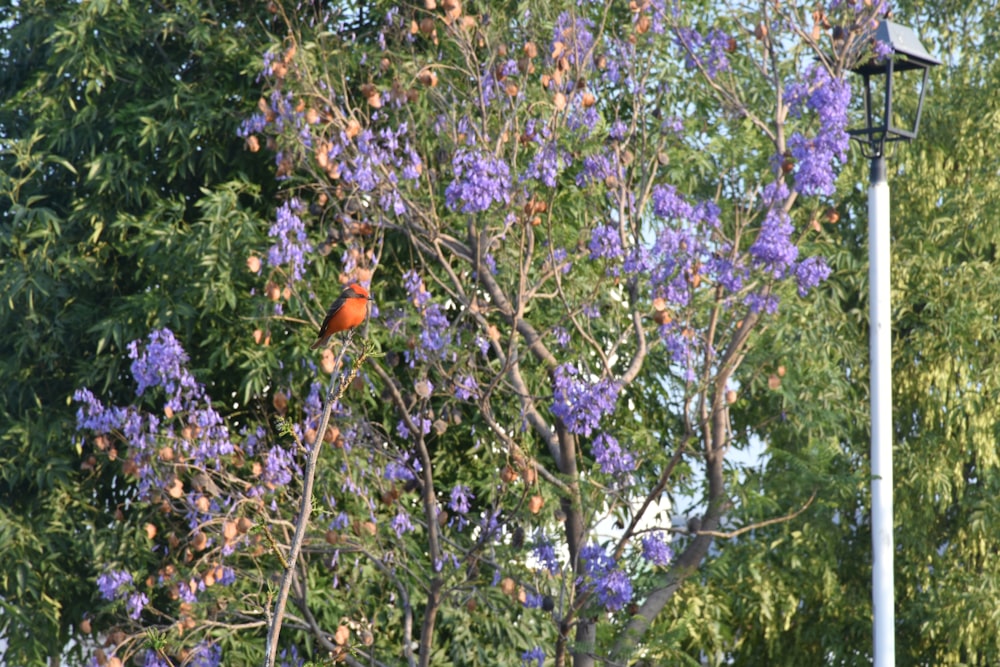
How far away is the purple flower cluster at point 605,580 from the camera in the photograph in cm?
662

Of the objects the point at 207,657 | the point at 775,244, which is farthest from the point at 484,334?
the point at 207,657

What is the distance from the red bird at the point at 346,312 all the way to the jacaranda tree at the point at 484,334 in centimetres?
158

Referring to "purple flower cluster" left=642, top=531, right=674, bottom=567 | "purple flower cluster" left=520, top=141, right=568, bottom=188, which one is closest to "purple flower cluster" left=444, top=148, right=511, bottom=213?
"purple flower cluster" left=520, top=141, right=568, bottom=188

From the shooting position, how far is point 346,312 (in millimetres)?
4691

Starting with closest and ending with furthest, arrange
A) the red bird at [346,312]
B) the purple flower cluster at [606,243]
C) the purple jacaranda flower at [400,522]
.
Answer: the red bird at [346,312] → the purple flower cluster at [606,243] → the purple jacaranda flower at [400,522]

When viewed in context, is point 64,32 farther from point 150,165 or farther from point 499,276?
point 499,276

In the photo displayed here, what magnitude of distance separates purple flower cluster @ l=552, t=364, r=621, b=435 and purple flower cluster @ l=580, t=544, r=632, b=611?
0.61 m

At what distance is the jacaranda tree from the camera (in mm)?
6977

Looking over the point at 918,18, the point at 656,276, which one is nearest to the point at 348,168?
the point at 656,276

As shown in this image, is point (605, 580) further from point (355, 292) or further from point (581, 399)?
point (355, 292)

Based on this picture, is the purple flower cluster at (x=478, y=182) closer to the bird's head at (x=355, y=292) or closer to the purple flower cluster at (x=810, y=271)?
the purple flower cluster at (x=810, y=271)

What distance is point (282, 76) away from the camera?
24.0 ft

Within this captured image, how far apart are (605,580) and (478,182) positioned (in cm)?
201

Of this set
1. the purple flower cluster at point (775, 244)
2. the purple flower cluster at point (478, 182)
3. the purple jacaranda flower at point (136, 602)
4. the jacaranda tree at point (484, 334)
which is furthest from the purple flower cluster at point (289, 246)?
the purple flower cluster at point (775, 244)
